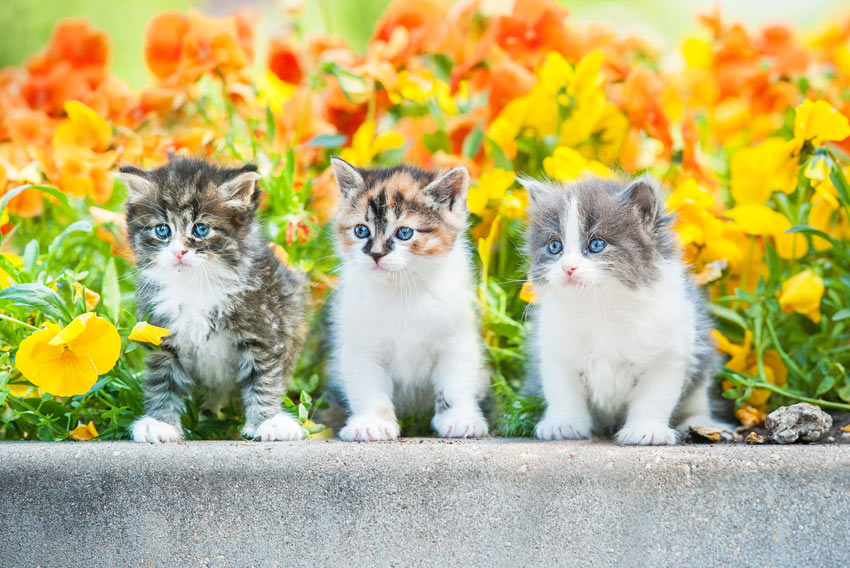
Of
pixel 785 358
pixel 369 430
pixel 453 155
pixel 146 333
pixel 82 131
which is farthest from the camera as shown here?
pixel 453 155

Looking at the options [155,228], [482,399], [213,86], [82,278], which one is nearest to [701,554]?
[482,399]

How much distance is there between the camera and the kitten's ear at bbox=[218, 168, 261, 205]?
201cm

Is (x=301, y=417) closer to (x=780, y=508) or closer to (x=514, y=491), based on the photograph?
(x=514, y=491)

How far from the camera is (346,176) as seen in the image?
217 cm

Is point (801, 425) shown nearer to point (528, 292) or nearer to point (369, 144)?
point (528, 292)

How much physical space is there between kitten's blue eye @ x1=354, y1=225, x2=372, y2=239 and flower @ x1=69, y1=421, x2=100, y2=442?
789 mm

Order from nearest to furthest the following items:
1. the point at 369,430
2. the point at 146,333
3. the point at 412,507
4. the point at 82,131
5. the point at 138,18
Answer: the point at 412,507 < the point at 146,333 < the point at 369,430 < the point at 82,131 < the point at 138,18

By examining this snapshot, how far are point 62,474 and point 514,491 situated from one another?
0.90 metres

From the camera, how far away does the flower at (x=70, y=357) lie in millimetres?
1812

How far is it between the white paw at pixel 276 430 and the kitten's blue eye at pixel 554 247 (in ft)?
2.34

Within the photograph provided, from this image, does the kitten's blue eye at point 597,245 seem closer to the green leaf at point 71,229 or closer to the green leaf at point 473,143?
the green leaf at point 473,143

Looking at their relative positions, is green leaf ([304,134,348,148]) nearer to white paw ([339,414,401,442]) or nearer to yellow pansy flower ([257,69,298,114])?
yellow pansy flower ([257,69,298,114])

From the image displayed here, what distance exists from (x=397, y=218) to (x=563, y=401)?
0.60 meters

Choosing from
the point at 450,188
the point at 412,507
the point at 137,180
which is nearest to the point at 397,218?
the point at 450,188
